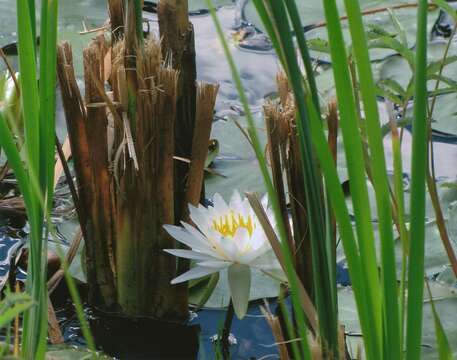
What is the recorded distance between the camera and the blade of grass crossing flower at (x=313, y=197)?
2.37 feet

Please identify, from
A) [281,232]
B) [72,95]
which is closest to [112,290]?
[72,95]

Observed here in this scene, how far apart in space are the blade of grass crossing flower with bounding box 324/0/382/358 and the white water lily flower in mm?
319

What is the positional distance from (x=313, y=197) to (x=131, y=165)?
0.42 metres

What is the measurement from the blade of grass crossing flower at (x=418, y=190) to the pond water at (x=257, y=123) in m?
0.41

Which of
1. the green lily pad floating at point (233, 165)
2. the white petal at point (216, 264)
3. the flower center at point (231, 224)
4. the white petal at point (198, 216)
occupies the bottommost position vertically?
the white petal at point (216, 264)

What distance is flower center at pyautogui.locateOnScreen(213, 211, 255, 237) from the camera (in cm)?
115

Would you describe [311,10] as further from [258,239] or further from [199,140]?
[258,239]

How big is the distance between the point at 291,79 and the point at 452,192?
35.0 inches

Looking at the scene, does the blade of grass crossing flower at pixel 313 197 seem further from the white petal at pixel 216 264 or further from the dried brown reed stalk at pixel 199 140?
the dried brown reed stalk at pixel 199 140

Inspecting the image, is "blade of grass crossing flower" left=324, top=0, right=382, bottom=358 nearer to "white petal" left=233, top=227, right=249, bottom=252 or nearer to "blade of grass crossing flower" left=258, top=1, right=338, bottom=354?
"blade of grass crossing flower" left=258, top=1, right=338, bottom=354

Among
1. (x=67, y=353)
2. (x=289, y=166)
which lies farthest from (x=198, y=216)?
(x=67, y=353)

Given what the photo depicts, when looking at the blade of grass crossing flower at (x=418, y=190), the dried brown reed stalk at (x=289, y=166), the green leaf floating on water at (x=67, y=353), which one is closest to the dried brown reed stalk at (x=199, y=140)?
the dried brown reed stalk at (x=289, y=166)

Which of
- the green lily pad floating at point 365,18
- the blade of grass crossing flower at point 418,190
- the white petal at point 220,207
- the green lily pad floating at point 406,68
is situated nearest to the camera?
the blade of grass crossing flower at point 418,190

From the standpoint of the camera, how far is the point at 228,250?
3.56 ft
